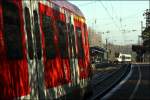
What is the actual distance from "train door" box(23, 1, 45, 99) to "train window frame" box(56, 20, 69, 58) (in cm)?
227

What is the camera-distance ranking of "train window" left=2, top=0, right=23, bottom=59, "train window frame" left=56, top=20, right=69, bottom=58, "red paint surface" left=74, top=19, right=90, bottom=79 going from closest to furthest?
"train window" left=2, top=0, right=23, bottom=59 → "train window frame" left=56, top=20, right=69, bottom=58 → "red paint surface" left=74, top=19, right=90, bottom=79

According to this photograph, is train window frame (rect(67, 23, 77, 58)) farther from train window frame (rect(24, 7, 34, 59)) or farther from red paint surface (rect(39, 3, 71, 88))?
train window frame (rect(24, 7, 34, 59))

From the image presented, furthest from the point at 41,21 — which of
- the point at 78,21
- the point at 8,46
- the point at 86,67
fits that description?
the point at 86,67

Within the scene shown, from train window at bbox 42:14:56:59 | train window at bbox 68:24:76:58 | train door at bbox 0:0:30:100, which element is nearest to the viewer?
train door at bbox 0:0:30:100

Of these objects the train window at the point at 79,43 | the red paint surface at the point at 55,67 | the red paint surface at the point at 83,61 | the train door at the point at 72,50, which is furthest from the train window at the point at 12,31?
the train window at the point at 79,43

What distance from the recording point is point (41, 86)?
1188cm

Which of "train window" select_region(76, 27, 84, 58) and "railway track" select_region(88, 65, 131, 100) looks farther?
"railway track" select_region(88, 65, 131, 100)

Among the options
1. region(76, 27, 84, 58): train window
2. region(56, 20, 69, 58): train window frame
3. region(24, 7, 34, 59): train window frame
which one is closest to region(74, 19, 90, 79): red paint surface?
region(76, 27, 84, 58): train window

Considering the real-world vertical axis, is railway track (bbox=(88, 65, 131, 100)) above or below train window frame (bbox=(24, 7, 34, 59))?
below

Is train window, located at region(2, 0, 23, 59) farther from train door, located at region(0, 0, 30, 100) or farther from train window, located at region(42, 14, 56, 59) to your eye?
train window, located at region(42, 14, 56, 59)

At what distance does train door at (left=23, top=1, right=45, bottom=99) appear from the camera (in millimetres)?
11125

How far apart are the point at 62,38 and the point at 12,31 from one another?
14.5 ft

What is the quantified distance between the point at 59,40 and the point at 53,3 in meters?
1.05

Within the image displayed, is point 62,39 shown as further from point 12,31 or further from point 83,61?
point 12,31
